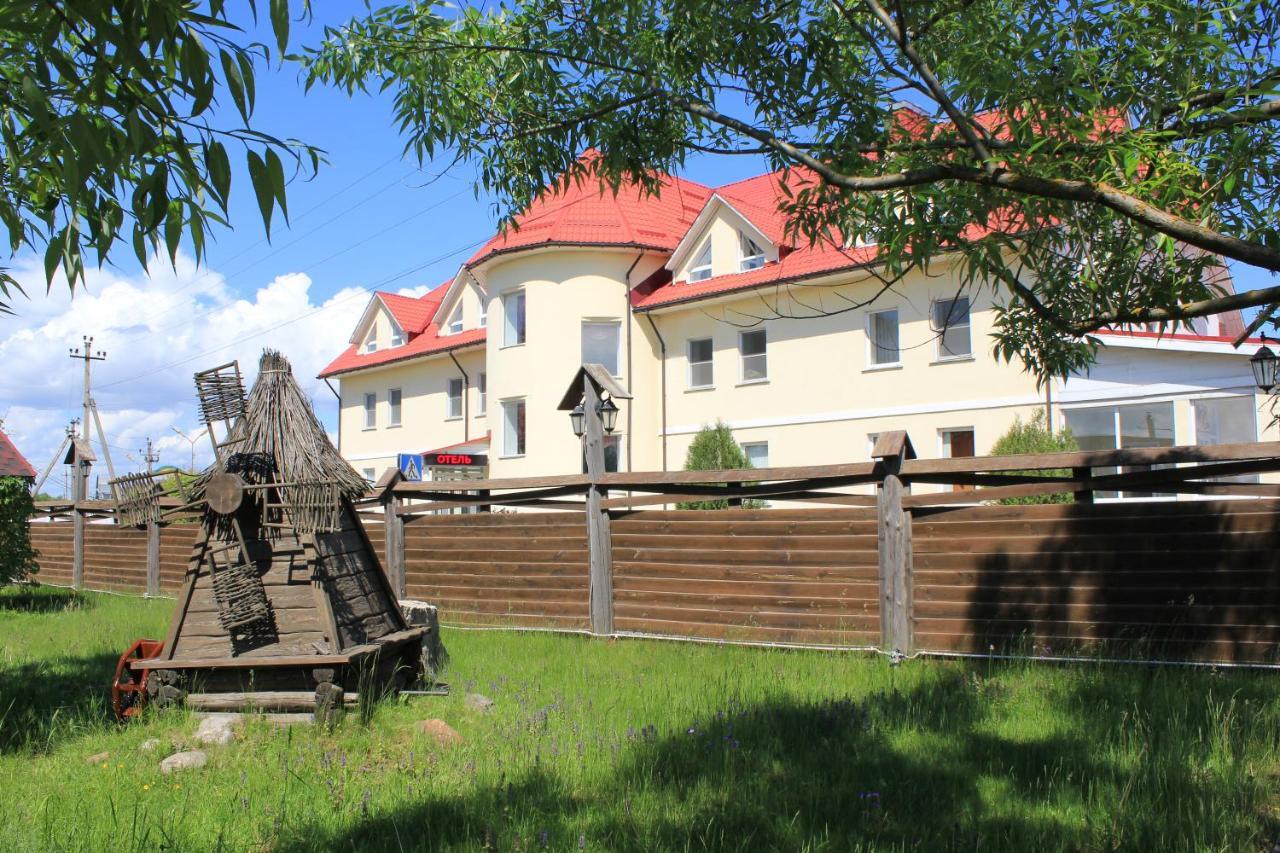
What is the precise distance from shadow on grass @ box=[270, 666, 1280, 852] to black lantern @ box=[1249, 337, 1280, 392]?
896cm

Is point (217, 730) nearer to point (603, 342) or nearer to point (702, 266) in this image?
point (603, 342)

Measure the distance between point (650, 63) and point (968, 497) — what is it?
17.4 feet

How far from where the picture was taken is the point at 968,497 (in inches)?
371

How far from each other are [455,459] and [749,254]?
35.8 feet

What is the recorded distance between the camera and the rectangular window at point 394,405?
127ft

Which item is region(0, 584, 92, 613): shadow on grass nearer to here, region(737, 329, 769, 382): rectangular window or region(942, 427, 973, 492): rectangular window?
region(737, 329, 769, 382): rectangular window

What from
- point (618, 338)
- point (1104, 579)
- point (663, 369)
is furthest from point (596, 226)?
point (1104, 579)

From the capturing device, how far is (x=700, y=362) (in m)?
29.2

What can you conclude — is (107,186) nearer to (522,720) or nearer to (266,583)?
(522,720)

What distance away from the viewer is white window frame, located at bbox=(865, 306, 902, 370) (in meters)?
24.3

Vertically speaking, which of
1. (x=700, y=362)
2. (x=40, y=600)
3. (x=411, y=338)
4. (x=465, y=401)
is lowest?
(x=40, y=600)

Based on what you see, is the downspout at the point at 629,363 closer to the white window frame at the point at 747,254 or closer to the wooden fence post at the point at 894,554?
the white window frame at the point at 747,254

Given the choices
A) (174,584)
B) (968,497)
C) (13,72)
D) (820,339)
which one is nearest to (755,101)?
(13,72)

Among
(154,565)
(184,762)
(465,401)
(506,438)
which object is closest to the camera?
(184,762)
